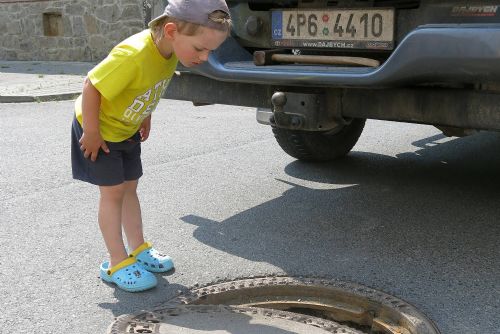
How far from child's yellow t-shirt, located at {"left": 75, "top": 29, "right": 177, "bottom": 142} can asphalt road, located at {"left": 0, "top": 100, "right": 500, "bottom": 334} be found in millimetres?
637

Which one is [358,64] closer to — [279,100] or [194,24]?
[279,100]

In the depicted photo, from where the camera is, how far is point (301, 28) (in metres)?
3.28

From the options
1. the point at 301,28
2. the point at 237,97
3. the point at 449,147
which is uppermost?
the point at 301,28

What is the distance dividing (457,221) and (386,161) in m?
1.36

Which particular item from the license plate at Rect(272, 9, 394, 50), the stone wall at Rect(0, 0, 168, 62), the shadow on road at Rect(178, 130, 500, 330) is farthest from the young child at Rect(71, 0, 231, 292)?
the stone wall at Rect(0, 0, 168, 62)

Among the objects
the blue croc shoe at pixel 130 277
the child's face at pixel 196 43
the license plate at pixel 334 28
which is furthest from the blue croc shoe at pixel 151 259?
the license plate at pixel 334 28

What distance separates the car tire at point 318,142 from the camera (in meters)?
4.40

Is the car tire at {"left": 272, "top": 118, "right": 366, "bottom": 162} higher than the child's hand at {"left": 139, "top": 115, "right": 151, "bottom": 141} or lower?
lower

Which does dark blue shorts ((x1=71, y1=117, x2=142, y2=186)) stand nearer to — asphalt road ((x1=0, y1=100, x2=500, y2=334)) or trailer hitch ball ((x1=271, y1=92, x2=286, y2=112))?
asphalt road ((x1=0, y1=100, x2=500, y2=334))

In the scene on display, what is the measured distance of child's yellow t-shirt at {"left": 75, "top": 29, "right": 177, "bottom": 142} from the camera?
2.46 meters

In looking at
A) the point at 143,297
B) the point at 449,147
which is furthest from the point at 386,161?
the point at 143,297

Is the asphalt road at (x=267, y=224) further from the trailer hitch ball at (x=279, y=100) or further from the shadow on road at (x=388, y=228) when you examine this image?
the trailer hitch ball at (x=279, y=100)

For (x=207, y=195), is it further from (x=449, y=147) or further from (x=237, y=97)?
(x=449, y=147)

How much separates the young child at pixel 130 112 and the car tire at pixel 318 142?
1691mm
